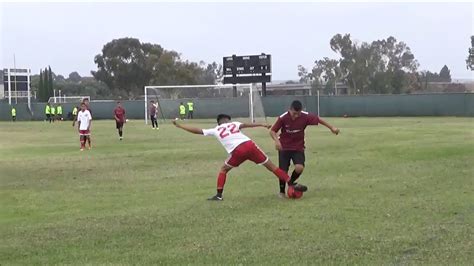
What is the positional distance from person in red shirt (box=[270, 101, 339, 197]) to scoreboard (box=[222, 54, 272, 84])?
1616 inches

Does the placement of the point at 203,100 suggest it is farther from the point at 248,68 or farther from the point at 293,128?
the point at 293,128

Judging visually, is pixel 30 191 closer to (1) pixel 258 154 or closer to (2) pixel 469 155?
(1) pixel 258 154

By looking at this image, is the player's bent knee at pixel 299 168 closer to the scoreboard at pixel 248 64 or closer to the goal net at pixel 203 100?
the goal net at pixel 203 100

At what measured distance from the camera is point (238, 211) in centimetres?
1038

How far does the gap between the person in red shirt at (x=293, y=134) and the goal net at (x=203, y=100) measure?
3235 cm

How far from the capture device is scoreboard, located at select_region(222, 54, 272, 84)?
174 feet

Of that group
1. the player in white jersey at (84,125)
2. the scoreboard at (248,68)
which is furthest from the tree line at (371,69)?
the player in white jersey at (84,125)

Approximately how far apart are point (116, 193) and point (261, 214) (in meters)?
3.84

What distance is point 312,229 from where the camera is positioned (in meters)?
8.74

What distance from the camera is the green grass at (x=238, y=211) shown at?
7.54 metres

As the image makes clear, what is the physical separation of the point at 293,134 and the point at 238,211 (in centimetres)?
227

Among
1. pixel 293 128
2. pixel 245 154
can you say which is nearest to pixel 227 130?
pixel 245 154

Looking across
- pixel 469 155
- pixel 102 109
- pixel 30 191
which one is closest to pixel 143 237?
pixel 30 191

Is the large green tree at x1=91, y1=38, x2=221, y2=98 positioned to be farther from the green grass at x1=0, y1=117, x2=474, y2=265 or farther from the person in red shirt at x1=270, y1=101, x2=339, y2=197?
the person in red shirt at x1=270, y1=101, x2=339, y2=197
